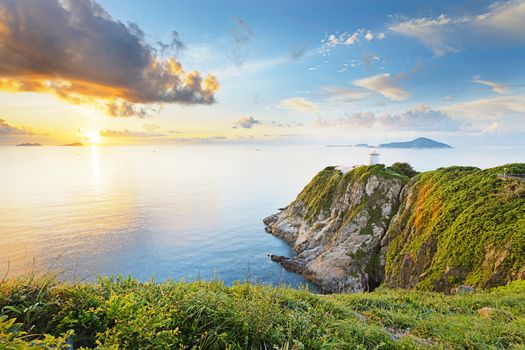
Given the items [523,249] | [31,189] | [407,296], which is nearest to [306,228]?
[523,249]

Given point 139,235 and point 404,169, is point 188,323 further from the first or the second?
point 139,235

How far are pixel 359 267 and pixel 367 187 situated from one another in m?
15.8

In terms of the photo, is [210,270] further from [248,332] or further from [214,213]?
[248,332]

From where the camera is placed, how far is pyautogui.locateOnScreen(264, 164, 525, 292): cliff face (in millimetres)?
23333

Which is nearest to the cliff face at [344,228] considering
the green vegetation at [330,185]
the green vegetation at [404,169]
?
the green vegetation at [330,185]

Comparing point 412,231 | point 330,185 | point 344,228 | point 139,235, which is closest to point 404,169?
point 330,185

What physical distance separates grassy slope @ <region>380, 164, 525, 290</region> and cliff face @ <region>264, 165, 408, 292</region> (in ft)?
13.2

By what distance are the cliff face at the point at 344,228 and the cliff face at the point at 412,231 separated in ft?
0.50

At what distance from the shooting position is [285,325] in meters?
6.27

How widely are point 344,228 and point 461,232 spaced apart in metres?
20.2

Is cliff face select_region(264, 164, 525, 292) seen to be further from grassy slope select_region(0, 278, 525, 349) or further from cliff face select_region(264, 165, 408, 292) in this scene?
grassy slope select_region(0, 278, 525, 349)

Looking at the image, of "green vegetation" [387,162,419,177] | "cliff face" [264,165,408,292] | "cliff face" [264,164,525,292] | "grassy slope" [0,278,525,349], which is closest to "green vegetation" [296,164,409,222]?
"cliff face" [264,165,408,292]

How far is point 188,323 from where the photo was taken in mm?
5480

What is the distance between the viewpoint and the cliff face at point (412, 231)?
76.6ft
